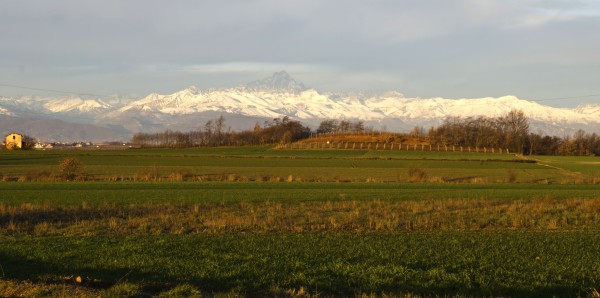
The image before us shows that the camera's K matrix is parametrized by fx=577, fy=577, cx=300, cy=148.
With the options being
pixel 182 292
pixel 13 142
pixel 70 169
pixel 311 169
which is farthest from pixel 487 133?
pixel 182 292

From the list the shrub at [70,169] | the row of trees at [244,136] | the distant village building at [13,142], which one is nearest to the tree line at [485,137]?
the row of trees at [244,136]

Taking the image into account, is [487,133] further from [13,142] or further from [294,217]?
[294,217]

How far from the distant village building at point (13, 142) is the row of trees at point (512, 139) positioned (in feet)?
307

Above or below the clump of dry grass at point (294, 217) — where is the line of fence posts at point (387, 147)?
above

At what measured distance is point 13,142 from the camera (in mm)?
130375

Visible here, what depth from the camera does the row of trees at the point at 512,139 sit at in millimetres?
129000

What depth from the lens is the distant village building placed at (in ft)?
422

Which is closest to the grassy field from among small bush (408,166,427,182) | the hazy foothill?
small bush (408,166,427,182)

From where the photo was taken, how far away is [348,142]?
138m

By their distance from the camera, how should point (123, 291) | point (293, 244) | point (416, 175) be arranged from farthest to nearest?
point (416, 175) < point (293, 244) < point (123, 291)

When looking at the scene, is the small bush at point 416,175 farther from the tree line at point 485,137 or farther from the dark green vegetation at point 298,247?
the tree line at point 485,137

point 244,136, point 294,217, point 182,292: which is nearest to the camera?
point 182,292

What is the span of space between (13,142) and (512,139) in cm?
11297

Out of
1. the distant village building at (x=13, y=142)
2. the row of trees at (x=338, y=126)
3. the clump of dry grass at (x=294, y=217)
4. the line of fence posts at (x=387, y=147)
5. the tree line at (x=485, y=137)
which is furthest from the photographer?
the row of trees at (x=338, y=126)
